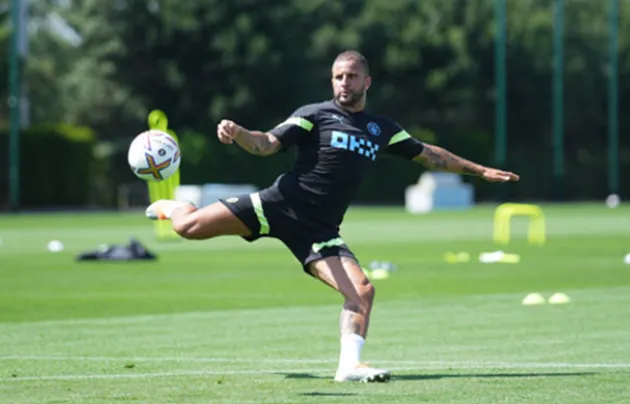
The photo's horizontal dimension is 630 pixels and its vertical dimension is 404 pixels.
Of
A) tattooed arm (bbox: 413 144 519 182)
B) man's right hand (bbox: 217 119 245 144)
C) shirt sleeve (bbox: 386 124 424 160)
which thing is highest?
man's right hand (bbox: 217 119 245 144)

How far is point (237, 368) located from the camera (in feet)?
37.3

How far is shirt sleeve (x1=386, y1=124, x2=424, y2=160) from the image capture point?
36.4 feet

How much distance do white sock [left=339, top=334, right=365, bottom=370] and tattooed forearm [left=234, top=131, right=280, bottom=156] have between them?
1.40 m

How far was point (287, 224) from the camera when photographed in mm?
10688

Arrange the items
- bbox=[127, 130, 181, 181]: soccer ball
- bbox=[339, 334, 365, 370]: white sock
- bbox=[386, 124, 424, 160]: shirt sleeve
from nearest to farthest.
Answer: bbox=[339, 334, 365, 370]: white sock → bbox=[386, 124, 424, 160]: shirt sleeve → bbox=[127, 130, 181, 181]: soccer ball

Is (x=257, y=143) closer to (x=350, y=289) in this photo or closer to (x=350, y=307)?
(x=350, y=289)

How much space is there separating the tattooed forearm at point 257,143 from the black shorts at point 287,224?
473 millimetres

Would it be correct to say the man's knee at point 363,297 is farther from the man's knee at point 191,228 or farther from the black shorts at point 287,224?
the man's knee at point 191,228

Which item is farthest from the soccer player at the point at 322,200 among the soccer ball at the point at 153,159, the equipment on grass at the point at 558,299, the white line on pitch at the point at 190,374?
the equipment on grass at the point at 558,299

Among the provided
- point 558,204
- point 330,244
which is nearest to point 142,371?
point 330,244

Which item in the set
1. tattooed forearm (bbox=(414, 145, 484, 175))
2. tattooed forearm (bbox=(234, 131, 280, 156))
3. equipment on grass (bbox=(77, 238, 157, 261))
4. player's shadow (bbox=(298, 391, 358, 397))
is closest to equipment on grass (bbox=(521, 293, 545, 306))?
tattooed forearm (bbox=(414, 145, 484, 175))

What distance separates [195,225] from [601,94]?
255ft

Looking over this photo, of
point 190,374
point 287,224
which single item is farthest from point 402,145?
point 190,374

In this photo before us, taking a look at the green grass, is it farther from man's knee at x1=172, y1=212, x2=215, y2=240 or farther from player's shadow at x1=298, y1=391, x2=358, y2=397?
man's knee at x1=172, y1=212, x2=215, y2=240
